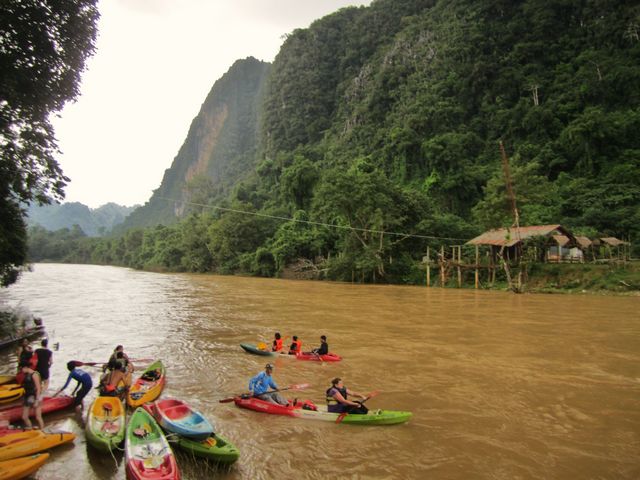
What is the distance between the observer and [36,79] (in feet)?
46.1

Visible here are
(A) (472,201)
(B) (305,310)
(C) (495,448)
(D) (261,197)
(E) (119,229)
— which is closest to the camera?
(C) (495,448)

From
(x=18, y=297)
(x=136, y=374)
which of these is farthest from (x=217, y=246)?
(x=136, y=374)

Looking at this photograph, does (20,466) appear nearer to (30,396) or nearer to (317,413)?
(30,396)

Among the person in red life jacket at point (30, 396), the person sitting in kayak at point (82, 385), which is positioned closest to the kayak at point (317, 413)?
the person sitting in kayak at point (82, 385)

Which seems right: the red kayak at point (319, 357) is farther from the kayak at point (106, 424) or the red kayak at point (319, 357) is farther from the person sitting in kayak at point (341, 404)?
the kayak at point (106, 424)

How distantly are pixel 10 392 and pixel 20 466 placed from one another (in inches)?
130

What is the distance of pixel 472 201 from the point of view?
4662 centimetres

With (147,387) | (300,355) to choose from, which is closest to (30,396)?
(147,387)

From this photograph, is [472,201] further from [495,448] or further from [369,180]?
[495,448]

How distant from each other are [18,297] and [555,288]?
33.5 meters

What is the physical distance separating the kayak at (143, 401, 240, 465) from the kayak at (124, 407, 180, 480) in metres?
0.33

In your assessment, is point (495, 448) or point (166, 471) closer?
point (166, 471)

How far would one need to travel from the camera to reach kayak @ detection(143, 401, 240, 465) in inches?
227

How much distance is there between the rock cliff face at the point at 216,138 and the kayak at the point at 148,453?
131m
